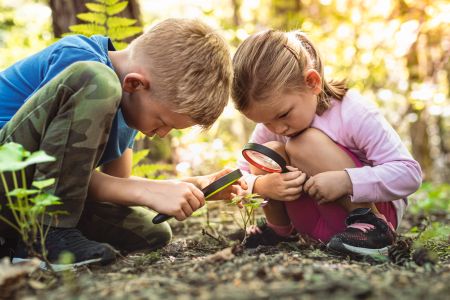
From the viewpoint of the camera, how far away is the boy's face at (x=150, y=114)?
7.89 feet

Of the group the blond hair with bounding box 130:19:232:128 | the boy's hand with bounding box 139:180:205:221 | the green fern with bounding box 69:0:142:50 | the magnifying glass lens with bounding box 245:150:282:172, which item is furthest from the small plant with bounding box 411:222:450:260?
the green fern with bounding box 69:0:142:50

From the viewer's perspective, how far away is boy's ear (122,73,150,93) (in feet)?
7.75

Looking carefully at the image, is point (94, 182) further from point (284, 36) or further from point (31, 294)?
point (284, 36)

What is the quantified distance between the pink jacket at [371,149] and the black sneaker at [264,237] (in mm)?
554

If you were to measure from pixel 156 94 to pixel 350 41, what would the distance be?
4621mm

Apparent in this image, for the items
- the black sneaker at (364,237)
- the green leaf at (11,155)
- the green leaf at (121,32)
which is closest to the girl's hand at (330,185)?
the black sneaker at (364,237)

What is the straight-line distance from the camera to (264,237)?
2844mm

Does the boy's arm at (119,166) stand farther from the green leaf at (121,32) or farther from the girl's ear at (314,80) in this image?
the girl's ear at (314,80)

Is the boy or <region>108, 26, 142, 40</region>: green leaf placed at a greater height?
<region>108, 26, 142, 40</region>: green leaf

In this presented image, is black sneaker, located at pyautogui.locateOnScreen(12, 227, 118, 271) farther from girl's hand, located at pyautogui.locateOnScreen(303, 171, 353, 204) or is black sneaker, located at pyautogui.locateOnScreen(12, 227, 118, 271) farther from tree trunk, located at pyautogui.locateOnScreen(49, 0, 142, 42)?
tree trunk, located at pyautogui.locateOnScreen(49, 0, 142, 42)

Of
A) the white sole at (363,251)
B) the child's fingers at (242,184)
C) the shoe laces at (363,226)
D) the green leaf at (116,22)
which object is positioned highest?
the green leaf at (116,22)

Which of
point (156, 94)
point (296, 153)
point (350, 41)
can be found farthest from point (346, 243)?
point (350, 41)

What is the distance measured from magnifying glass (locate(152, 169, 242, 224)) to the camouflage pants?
38 cm

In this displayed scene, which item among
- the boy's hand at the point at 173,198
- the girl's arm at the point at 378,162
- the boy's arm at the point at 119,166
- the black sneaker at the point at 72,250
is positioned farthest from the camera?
the boy's arm at the point at 119,166
